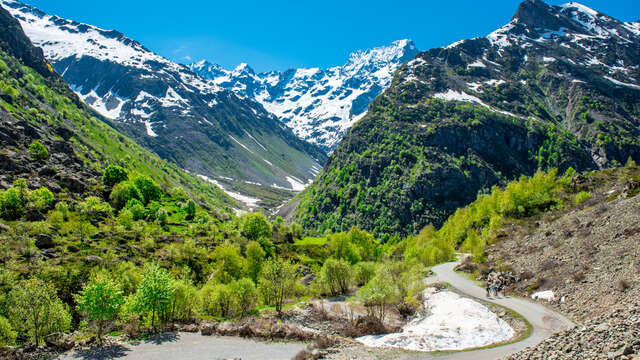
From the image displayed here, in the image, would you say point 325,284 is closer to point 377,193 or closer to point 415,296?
point 415,296

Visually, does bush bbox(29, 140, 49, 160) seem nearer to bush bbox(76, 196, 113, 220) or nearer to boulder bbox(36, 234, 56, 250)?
bush bbox(76, 196, 113, 220)

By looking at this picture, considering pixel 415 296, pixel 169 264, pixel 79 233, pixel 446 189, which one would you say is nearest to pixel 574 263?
pixel 415 296

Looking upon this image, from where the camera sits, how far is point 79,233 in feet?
267

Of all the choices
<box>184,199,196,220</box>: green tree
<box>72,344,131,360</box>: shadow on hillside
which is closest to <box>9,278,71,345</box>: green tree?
<box>72,344,131,360</box>: shadow on hillside

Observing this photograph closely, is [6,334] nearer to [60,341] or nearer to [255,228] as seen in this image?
[60,341]

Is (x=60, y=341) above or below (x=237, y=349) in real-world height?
above

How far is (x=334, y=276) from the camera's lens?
2478 inches

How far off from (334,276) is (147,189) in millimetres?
124230

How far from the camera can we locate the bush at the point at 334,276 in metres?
62.6

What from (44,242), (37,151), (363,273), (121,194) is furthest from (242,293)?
(37,151)

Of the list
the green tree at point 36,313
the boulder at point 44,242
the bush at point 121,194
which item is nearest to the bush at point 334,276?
the green tree at point 36,313

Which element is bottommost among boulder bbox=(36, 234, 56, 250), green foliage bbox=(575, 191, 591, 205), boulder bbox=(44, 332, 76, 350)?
boulder bbox=(44, 332, 76, 350)

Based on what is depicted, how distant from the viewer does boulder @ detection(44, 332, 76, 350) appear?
100 feet

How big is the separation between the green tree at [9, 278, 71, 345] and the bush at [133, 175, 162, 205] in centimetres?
11490
